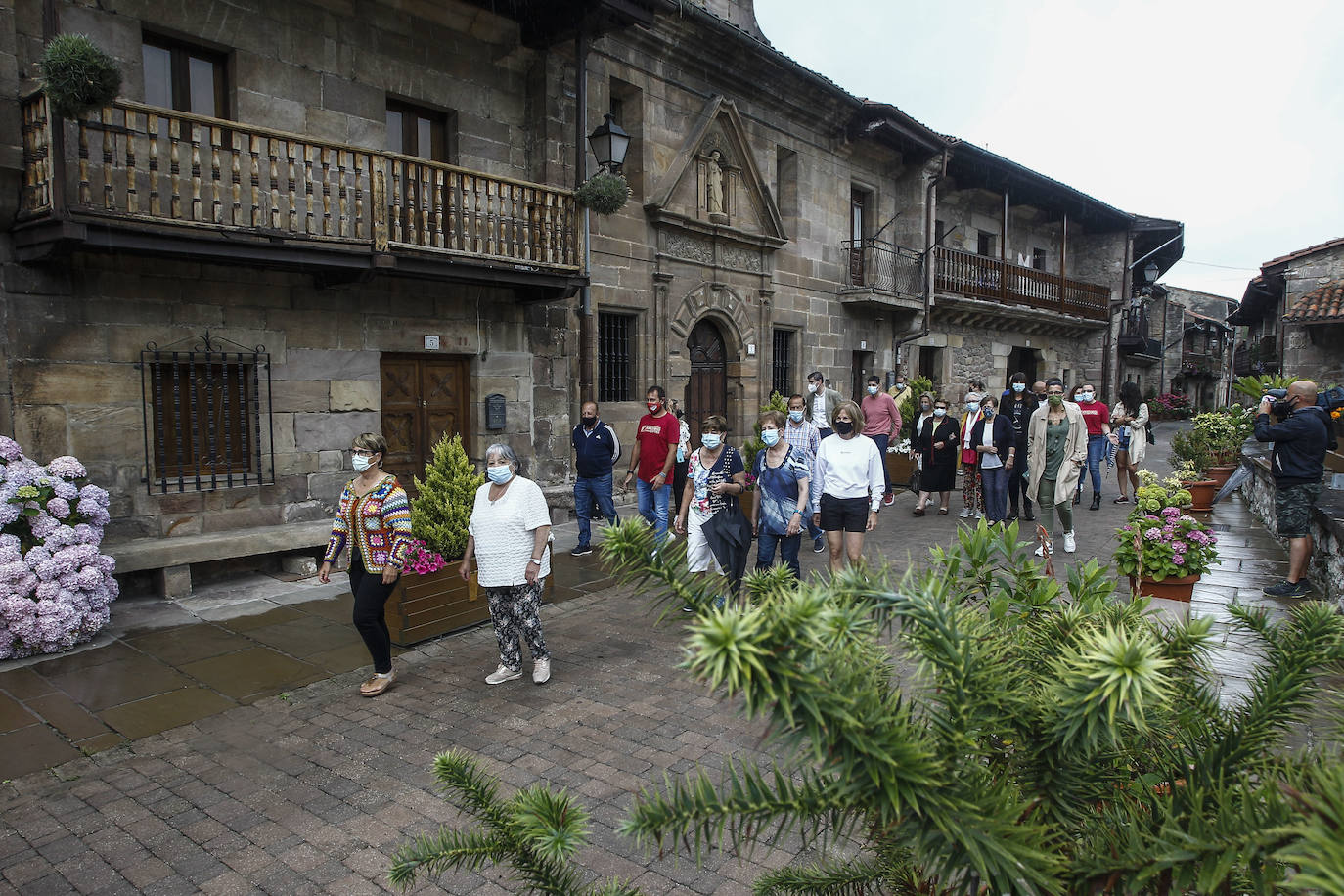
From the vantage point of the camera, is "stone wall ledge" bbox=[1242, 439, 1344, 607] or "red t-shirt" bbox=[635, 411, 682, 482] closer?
"stone wall ledge" bbox=[1242, 439, 1344, 607]

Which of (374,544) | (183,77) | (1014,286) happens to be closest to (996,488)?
(374,544)

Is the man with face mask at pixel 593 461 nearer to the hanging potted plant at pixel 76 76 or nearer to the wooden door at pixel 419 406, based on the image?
the wooden door at pixel 419 406

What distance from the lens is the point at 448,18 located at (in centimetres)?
1024

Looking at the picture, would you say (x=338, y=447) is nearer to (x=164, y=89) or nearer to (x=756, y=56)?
(x=164, y=89)

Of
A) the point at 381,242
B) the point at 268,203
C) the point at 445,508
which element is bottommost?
the point at 445,508

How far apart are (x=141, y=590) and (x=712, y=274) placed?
9.81m

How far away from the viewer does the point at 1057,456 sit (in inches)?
358

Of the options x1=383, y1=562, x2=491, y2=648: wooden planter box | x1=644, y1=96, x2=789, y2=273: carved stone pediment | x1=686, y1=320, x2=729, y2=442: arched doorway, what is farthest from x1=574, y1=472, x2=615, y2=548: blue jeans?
x1=644, y1=96, x2=789, y2=273: carved stone pediment

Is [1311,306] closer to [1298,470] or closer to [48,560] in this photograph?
[1298,470]

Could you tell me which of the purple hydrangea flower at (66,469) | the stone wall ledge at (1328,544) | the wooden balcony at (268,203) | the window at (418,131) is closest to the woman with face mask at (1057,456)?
the stone wall ledge at (1328,544)

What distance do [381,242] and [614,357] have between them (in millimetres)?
4994

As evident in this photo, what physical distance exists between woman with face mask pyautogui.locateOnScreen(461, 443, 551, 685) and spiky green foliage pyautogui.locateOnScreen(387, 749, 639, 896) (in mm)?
4224

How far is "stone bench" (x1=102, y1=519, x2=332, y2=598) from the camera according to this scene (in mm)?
7422

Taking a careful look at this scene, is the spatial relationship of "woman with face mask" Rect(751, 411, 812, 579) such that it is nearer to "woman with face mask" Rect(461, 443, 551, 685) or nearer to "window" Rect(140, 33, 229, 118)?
"woman with face mask" Rect(461, 443, 551, 685)
